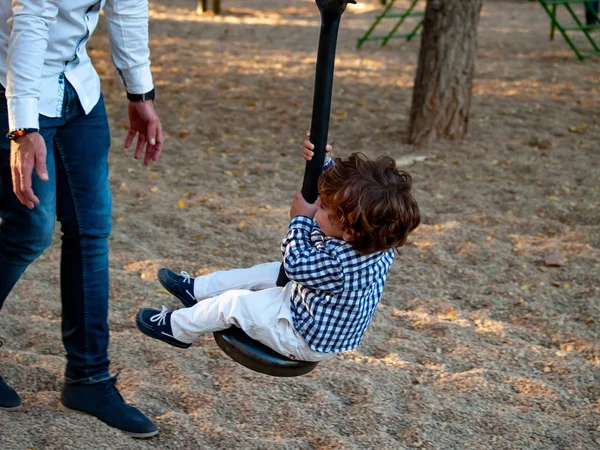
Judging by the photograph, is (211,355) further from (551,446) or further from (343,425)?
(551,446)

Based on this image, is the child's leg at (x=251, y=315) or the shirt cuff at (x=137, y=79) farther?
the shirt cuff at (x=137, y=79)

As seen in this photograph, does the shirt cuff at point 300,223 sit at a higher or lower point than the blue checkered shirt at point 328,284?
higher

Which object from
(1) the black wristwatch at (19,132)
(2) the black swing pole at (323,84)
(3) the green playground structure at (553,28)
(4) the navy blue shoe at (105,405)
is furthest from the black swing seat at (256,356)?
(3) the green playground structure at (553,28)

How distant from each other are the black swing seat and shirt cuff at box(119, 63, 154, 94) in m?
0.87

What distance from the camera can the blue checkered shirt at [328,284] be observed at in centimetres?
229

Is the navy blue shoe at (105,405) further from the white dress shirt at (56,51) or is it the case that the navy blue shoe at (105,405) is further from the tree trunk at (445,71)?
the tree trunk at (445,71)

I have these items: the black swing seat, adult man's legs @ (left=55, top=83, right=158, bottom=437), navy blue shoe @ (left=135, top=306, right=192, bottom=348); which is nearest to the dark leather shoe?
adult man's legs @ (left=55, top=83, right=158, bottom=437)

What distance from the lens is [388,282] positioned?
14.7 ft

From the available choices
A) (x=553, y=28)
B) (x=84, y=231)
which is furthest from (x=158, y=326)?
(x=553, y=28)

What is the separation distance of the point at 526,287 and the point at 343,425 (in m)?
1.76

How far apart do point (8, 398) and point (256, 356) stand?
1.14 meters

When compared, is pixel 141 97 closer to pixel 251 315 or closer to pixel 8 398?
pixel 251 315

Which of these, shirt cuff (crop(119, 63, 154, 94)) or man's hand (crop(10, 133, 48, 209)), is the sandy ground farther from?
shirt cuff (crop(119, 63, 154, 94))

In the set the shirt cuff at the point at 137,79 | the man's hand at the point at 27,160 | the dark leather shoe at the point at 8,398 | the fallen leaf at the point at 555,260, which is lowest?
the dark leather shoe at the point at 8,398
